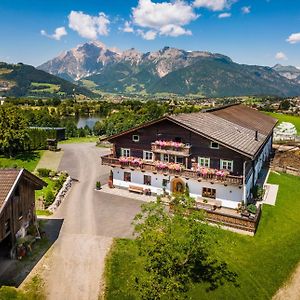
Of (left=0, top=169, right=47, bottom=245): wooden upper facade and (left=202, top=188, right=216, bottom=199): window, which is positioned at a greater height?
(left=0, top=169, right=47, bottom=245): wooden upper facade

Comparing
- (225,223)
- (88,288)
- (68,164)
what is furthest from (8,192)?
(68,164)

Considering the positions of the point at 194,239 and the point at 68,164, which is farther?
the point at 68,164

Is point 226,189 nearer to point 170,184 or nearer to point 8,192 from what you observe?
point 170,184

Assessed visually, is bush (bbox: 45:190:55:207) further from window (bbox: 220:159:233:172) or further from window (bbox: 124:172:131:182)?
window (bbox: 220:159:233:172)

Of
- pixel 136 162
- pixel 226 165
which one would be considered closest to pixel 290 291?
pixel 226 165

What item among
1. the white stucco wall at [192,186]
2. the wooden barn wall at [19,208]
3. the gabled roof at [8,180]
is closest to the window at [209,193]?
the white stucco wall at [192,186]

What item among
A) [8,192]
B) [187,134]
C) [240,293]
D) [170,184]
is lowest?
[240,293]

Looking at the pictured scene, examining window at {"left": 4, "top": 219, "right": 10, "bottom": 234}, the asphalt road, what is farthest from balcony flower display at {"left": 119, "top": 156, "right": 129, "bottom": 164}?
window at {"left": 4, "top": 219, "right": 10, "bottom": 234}
